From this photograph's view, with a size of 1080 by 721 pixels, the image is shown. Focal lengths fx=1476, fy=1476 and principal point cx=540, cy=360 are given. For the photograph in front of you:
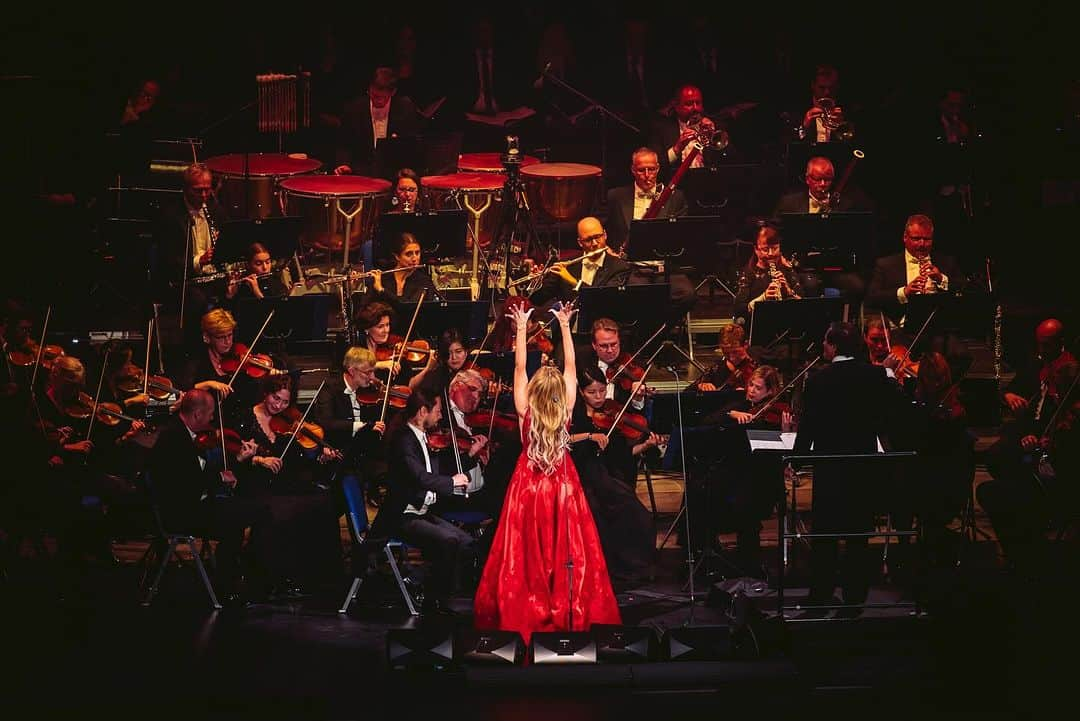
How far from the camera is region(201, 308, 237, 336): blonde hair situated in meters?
7.97

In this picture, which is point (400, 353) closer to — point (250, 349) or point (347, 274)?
point (250, 349)

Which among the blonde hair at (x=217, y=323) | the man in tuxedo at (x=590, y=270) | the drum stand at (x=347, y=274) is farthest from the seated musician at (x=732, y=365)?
the blonde hair at (x=217, y=323)

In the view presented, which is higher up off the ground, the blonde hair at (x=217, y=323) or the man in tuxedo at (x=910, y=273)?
the man in tuxedo at (x=910, y=273)

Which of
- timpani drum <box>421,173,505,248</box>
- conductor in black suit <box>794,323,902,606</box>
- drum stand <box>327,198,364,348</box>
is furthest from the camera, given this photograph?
timpani drum <box>421,173,505,248</box>

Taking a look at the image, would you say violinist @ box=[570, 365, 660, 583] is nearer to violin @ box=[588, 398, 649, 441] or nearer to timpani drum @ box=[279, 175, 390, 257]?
violin @ box=[588, 398, 649, 441]

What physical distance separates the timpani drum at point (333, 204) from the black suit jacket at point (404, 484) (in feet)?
9.09

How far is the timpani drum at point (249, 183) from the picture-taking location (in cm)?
938

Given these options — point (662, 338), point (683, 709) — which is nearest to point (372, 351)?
point (662, 338)

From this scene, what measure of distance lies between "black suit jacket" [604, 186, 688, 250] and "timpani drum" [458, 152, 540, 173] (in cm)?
72

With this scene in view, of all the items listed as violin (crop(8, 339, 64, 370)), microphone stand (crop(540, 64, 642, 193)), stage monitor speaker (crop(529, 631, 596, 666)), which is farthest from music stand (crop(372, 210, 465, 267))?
stage monitor speaker (crop(529, 631, 596, 666))

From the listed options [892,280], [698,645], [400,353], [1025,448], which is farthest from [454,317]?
[1025,448]

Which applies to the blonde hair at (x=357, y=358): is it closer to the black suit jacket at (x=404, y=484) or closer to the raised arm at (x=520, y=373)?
the black suit jacket at (x=404, y=484)

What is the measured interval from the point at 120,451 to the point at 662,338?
3.15 metres

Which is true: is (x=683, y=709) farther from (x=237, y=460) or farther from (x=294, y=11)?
(x=294, y=11)
